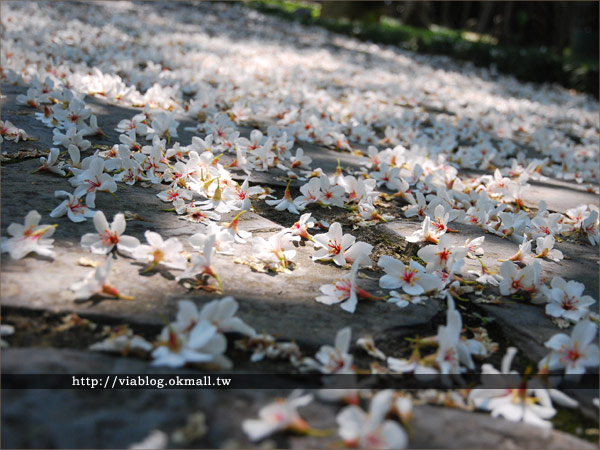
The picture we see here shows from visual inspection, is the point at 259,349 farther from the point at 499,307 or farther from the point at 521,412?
the point at 499,307

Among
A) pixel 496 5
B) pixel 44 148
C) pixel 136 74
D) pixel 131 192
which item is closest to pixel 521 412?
pixel 131 192

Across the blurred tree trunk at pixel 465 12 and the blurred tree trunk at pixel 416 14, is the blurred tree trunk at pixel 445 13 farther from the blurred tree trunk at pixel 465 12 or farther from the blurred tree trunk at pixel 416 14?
the blurred tree trunk at pixel 416 14

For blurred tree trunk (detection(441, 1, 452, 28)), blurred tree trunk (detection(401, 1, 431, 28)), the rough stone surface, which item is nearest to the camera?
the rough stone surface

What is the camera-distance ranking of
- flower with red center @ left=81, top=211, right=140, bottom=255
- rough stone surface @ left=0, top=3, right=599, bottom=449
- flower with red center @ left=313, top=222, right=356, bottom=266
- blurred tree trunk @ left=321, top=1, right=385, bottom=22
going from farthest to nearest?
blurred tree trunk @ left=321, top=1, right=385, bottom=22 < flower with red center @ left=313, top=222, right=356, bottom=266 < flower with red center @ left=81, top=211, right=140, bottom=255 < rough stone surface @ left=0, top=3, right=599, bottom=449

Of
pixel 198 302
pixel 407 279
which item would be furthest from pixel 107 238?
pixel 407 279

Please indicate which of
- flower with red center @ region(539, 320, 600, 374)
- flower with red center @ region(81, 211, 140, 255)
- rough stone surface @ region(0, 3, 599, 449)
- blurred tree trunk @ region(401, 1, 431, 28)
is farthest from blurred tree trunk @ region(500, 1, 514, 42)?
flower with red center @ region(81, 211, 140, 255)

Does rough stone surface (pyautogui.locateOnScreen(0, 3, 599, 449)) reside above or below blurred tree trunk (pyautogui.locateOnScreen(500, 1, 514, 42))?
below

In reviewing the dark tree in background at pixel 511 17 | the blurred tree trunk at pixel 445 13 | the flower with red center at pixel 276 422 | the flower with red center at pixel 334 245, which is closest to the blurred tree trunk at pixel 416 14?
the dark tree in background at pixel 511 17

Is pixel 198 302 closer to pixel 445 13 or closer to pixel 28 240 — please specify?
pixel 28 240

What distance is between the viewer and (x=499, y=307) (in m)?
1.24

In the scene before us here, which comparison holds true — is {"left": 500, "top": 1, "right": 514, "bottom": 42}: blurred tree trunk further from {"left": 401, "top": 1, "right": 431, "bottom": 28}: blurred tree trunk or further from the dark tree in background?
{"left": 401, "top": 1, "right": 431, "bottom": 28}: blurred tree trunk

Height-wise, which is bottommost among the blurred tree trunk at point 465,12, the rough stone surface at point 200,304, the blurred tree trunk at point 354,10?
the rough stone surface at point 200,304

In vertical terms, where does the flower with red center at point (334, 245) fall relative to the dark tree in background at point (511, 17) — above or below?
below

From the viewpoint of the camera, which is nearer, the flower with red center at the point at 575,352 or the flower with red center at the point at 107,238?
the flower with red center at the point at 575,352
